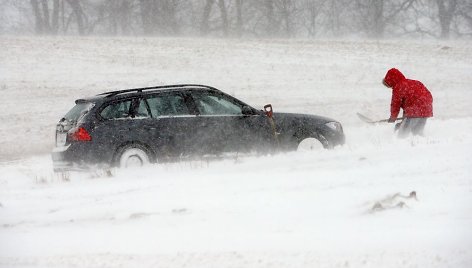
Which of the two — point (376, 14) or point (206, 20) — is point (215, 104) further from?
point (376, 14)

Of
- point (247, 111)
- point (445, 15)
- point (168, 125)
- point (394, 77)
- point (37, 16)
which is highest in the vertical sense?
point (37, 16)

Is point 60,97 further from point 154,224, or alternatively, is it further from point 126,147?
point 154,224

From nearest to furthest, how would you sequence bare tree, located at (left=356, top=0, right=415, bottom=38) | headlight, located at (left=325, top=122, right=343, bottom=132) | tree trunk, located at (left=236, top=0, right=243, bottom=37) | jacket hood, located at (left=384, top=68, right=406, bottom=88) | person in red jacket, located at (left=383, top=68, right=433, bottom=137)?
headlight, located at (left=325, top=122, right=343, bottom=132) < person in red jacket, located at (left=383, top=68, right=433, bottom=137) < jacket hood, located at (left=384, top=68, right=406, bottom=88) < tree trunk, located at (left=236, top=0, right=243, bottom=37) < bare tree, located at (left=356, top=0, right=415, bottom=38)

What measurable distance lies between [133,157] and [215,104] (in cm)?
169

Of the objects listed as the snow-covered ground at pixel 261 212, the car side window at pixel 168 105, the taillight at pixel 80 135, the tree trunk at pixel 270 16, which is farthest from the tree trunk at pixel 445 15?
the taillight at pixel 80 135

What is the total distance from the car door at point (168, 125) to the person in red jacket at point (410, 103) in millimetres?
3544

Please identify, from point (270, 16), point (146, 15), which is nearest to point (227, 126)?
point (146, 15)

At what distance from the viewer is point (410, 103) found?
1090 cm

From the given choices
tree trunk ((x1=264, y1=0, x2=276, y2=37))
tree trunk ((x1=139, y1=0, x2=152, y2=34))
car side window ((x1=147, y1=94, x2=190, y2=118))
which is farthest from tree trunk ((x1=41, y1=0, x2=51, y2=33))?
car side window ((x1=147, y1=94, x2=190, y2=118))

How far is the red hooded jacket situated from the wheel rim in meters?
4.37

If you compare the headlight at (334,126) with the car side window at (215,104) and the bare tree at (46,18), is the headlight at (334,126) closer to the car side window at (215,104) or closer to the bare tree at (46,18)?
the car side window at (215,104)

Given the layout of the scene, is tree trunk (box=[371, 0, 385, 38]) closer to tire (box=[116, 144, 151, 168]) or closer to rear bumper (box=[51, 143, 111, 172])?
tire (box=[116, 144, 151, 168])

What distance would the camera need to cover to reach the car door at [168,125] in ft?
32.7

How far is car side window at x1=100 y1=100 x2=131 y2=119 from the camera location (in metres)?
9.89
